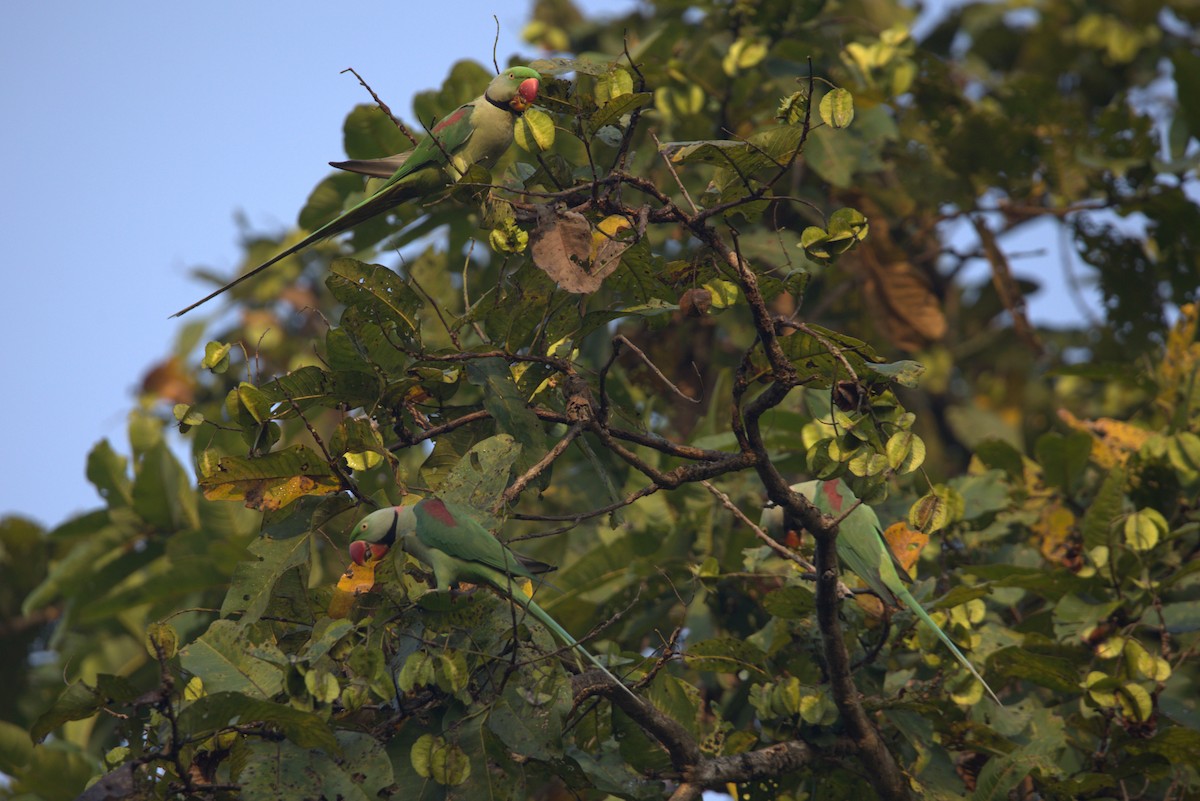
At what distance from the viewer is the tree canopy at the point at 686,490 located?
234cm

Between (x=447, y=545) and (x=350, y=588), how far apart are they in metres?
0.23

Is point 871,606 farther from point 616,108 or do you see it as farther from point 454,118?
point 454,118

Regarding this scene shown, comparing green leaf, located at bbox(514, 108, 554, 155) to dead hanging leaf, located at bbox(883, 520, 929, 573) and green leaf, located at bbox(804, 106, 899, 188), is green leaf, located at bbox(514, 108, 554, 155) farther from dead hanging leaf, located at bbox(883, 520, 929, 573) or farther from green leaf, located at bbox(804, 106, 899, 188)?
green leaf, located at bbox(804, 106, 899, 188)

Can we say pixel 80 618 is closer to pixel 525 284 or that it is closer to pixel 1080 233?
pixel 525 284

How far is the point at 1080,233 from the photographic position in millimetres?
5082

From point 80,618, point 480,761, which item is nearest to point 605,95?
point 480,761

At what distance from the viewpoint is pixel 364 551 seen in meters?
2.56

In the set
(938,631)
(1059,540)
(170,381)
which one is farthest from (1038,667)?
(170,381)

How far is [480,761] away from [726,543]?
1.94 meters

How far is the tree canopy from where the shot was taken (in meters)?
2.34

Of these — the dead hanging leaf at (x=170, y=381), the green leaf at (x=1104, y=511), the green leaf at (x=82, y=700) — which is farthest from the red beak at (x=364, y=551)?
the dead hanging leaf at (x=170, y=381)

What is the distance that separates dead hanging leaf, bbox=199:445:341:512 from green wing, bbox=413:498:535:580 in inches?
9.0

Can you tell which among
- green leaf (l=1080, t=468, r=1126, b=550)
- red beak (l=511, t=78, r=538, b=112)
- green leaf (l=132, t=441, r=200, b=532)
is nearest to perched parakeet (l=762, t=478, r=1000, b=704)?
green leaf (l=1080, t=468, r=1126, b=550)

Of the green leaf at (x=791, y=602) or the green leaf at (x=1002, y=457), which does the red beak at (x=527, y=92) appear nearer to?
the green leaf at (x=791, y=602)
